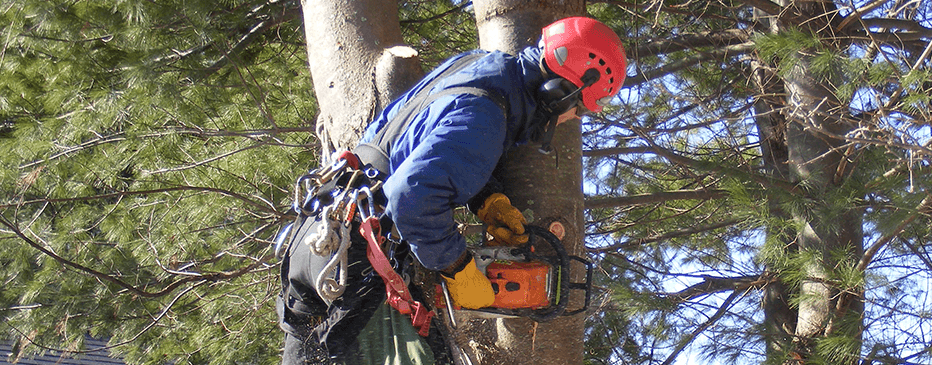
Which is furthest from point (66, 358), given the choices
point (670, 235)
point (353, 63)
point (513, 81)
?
point (513, 81)

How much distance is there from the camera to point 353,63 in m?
2.90

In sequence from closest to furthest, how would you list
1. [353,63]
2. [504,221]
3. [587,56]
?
1. [504,221]
2. [587,56]
3. [353,63]

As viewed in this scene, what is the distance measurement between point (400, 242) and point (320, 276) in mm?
284

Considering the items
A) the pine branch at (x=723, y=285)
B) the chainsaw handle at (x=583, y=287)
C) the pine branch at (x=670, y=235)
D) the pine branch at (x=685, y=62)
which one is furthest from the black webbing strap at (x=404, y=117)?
the pine branch at (x=723, y=285)

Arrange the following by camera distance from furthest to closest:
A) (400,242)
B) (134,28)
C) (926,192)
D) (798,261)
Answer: (134,28), (798,261), (926,192), (400,242)

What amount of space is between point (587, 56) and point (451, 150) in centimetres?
64

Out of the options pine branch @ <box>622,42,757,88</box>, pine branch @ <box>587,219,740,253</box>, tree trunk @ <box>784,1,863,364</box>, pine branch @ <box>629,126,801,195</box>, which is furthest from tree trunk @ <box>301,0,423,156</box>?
pine branch @ <box>587,219,740,253</box>

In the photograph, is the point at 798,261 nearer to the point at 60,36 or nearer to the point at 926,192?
the point at 926,192

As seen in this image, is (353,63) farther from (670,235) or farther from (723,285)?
(723,285)

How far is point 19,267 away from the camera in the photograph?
5.55m

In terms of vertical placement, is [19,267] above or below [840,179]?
below

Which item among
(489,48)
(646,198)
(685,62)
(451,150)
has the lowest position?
(451,150)

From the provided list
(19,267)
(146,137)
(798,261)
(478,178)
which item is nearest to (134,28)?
(146,137)

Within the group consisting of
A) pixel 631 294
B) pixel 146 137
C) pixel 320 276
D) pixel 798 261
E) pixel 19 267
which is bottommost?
pixel 19 267
